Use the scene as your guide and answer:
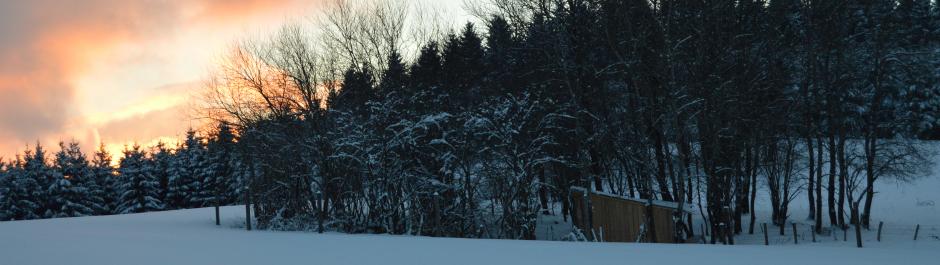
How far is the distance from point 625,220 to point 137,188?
49979 mm

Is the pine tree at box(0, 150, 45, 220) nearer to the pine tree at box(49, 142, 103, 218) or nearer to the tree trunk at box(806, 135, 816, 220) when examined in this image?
the pine tree at box(49, 142, 103, 218)

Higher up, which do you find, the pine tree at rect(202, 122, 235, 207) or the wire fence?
the pine tree at rect(202, 122, 235, 207)

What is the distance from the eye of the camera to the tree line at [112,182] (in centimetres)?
4803

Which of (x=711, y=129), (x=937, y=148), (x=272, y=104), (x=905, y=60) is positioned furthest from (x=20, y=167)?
(x=937, y=148)

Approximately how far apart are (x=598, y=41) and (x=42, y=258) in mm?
14400

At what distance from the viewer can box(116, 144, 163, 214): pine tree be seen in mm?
51844

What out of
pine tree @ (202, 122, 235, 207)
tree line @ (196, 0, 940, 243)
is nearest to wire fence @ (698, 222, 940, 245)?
tree line @ (196, 0, 940, 243)

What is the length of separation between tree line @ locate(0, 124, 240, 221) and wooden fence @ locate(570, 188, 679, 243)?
37.7m

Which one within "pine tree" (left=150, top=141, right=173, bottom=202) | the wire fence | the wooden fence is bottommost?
the wire fence

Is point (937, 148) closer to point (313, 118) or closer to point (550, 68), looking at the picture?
point (550, 68)

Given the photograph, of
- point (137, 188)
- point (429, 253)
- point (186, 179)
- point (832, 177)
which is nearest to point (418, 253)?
point (429, 253)

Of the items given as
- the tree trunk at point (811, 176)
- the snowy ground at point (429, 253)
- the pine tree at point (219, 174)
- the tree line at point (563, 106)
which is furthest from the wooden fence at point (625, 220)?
the pine tree at point (219, 174)

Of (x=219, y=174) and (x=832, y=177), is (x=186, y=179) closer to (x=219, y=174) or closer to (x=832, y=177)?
(x=219, y=174)

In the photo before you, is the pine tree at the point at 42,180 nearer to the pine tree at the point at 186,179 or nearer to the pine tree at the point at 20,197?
the pine tree at the point at 20,197
